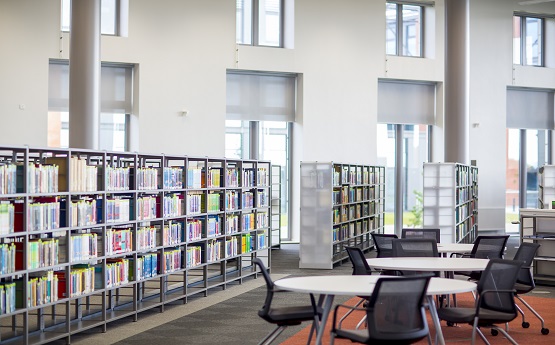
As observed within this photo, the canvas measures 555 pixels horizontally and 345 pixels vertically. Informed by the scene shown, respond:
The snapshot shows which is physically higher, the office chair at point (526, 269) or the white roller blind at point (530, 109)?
the white roller blind at point (530, 109)

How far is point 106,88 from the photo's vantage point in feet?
56.6

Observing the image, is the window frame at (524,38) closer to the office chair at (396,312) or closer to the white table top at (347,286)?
Result: the white table top at (347,286)

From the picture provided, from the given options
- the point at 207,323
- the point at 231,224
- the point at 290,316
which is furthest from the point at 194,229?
the point at 290,316

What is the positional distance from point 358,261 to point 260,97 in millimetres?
11686

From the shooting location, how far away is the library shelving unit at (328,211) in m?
14.0

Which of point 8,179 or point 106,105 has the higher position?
point 106,105

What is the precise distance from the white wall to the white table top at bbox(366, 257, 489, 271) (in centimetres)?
1012

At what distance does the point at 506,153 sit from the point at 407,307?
18401 millimetres

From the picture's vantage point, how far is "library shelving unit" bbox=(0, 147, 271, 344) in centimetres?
682

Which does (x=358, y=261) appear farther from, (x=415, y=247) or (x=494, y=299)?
Answer: (x=494, y=299)

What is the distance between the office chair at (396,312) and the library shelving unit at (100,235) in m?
3.06

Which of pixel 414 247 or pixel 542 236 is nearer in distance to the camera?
pixel 414 247

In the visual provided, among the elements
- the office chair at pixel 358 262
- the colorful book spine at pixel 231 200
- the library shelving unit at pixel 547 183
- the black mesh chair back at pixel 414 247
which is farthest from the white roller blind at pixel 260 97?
the office chair at pixel 358 262

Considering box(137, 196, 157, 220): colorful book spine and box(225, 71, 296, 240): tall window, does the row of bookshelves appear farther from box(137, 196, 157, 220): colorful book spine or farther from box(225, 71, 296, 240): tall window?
box(225, 71, 296, 240): tall window
